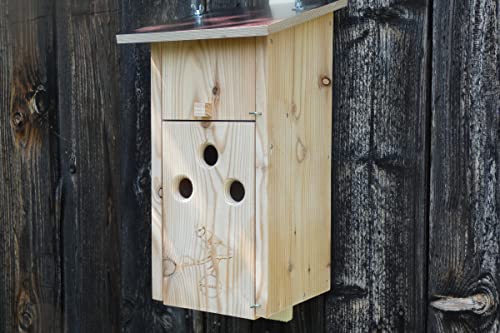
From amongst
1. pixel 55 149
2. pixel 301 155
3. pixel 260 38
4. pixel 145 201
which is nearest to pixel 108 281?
pixel 145 201

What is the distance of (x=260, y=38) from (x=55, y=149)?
3.15 feet

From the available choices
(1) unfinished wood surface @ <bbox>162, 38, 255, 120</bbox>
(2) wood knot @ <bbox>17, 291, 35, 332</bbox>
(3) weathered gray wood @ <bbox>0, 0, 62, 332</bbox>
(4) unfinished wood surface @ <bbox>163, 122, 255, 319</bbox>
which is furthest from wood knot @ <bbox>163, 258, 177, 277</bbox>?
(2) wood knot @ <bbox>17, 291, 35, 332</bbox>

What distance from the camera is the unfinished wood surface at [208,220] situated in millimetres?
1554

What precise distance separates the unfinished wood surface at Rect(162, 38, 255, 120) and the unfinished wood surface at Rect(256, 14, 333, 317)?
1.3 inches

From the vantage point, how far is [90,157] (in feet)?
7.18

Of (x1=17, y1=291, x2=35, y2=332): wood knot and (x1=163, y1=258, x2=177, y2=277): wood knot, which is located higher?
(x1=163, y1=258, x2=177, y2=277): wood knot

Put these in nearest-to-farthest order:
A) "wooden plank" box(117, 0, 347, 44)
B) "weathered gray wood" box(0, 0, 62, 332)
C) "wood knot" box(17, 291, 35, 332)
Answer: "wooden plank" box(117, 0, 347, 44)
"weathered gray wood" box(0, 0, 62, 332)
"wood knot" box(17, 291, 35, 332)

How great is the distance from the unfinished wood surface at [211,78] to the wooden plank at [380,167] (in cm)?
33

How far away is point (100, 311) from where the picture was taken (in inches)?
87.2

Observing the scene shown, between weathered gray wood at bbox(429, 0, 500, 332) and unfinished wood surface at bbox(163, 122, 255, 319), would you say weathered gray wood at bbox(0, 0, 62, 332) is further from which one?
weathered gray wood at bbox(429, 0, 500, 332)

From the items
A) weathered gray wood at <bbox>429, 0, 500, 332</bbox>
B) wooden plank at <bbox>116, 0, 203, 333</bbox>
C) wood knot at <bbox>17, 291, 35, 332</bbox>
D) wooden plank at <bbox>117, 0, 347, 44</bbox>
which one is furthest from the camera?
wood knot at <bbox>17, 291, 35, 332</bbox>

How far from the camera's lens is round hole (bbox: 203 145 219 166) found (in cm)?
170

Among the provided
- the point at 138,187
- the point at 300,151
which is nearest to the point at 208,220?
the point at 300,151

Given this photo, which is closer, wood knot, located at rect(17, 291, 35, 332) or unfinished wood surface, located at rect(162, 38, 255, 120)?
unfinished wood surface, located at rect(162, 38, 255, 120)
